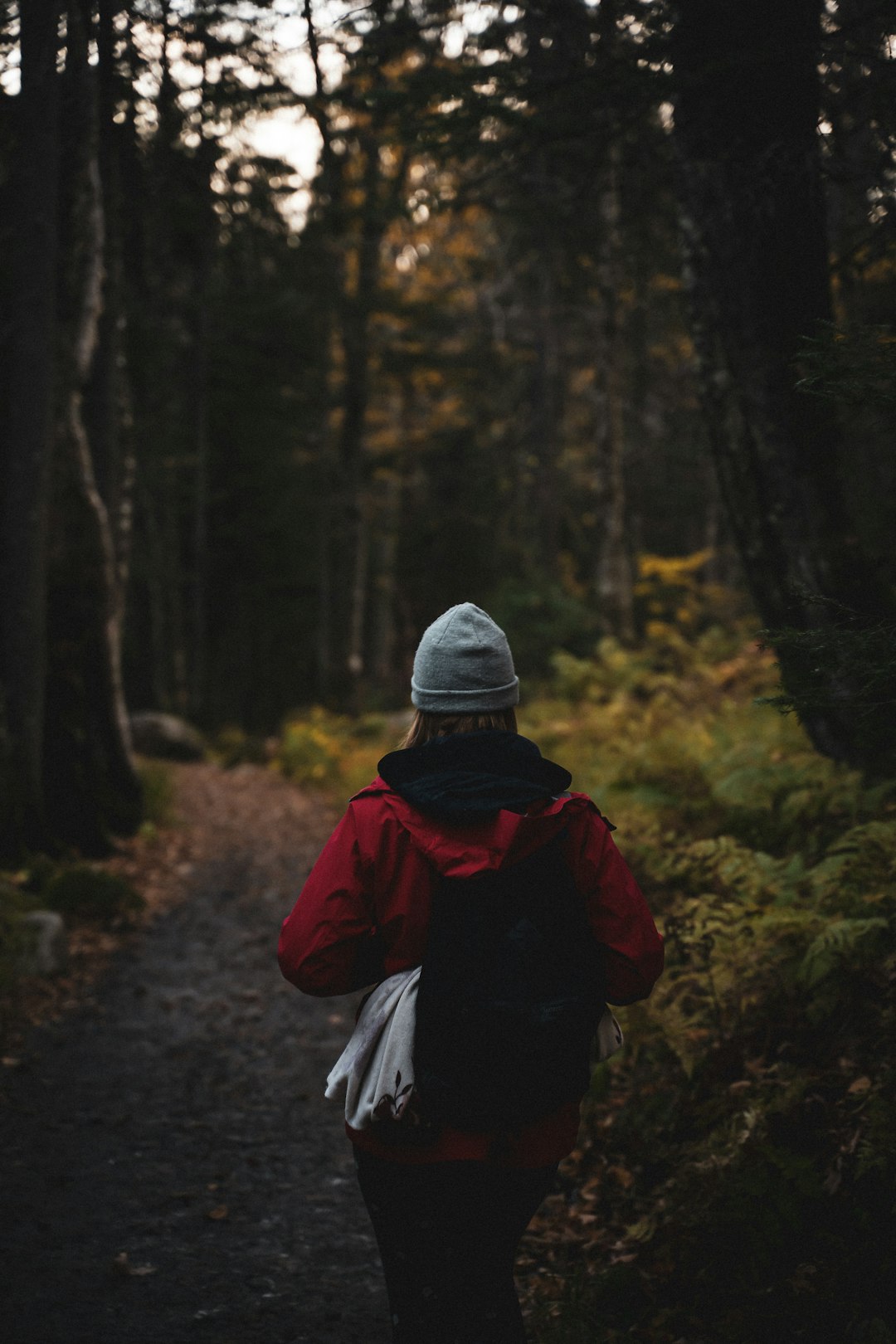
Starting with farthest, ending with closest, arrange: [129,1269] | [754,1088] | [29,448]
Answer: [29,448] → [754,1088] → [129,1269]

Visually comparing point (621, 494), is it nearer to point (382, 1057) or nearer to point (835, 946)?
point (835, 946)

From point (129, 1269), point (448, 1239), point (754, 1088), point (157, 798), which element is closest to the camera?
point (448, 1239)

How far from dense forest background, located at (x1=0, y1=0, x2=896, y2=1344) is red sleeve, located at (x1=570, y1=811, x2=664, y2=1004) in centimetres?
91

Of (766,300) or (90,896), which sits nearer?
(766,300)

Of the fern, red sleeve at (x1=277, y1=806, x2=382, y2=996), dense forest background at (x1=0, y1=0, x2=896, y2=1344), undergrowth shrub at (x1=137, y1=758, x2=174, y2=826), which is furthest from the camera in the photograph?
undergrowth shrub at (x1=137, y1=758, x2=174, y2=826)

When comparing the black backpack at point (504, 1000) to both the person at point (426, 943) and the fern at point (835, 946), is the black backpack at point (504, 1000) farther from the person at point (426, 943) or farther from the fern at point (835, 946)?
the fern at point (835, 946)

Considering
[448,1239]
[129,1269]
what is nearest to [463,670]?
[448,1239]

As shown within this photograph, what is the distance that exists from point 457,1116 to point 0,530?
8219 millimetres

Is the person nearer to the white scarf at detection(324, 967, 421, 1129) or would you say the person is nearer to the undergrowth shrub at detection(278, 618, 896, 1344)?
the white scarf at detection(324, 967, 421, 1129)

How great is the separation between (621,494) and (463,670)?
45.8 ft

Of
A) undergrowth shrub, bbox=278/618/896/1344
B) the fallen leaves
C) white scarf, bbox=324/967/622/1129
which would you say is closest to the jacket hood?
white scarf, bbox=324/967/622/1129

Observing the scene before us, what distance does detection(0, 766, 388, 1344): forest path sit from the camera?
12.3ft

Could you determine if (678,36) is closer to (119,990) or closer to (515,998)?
(515,998)

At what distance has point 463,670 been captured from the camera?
267cm
